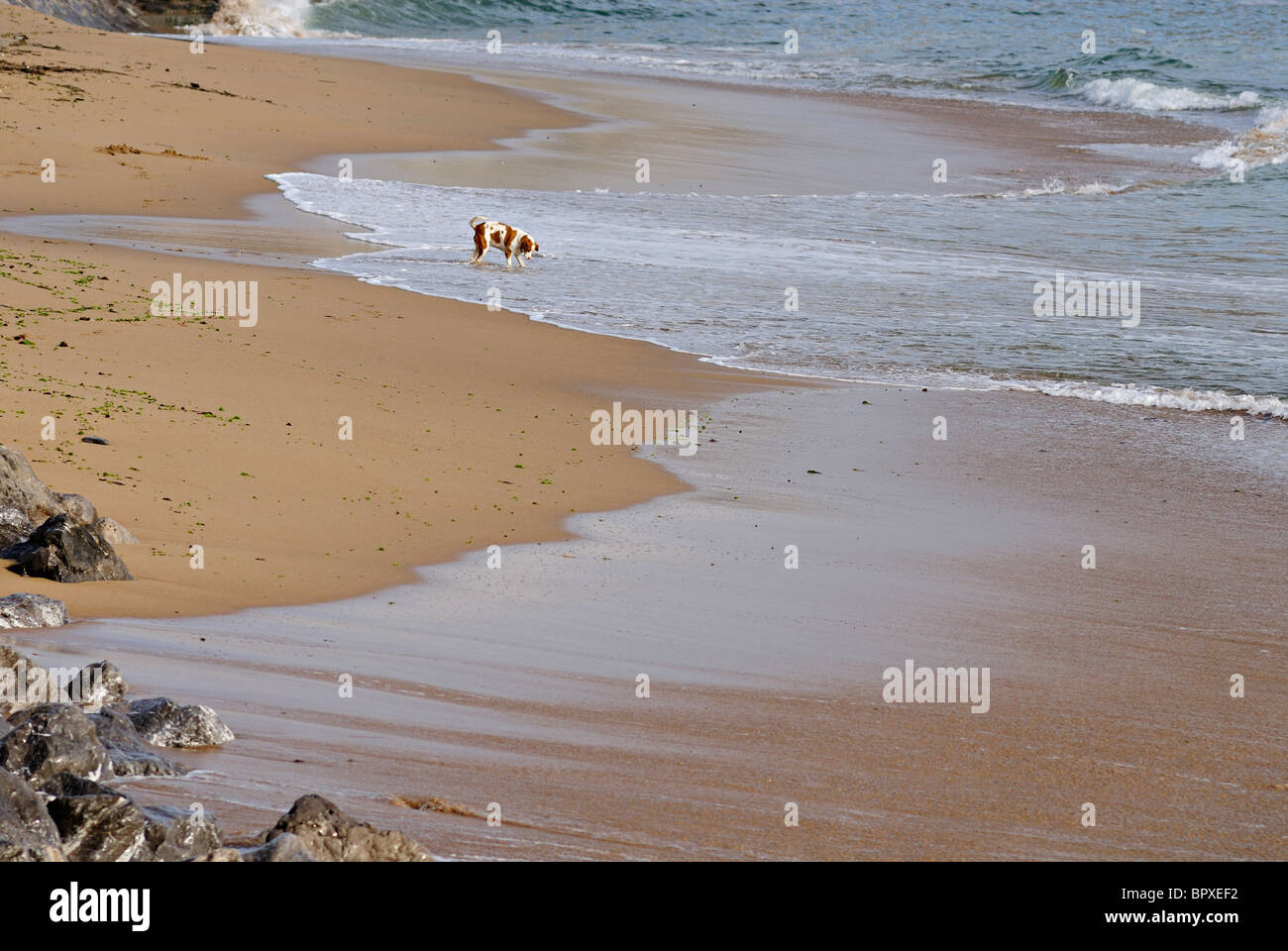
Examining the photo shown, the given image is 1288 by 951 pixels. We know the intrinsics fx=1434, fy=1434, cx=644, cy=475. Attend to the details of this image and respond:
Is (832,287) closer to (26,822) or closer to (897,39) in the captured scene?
(26,822)

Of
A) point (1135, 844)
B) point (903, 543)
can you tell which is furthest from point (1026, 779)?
point (903, 543)

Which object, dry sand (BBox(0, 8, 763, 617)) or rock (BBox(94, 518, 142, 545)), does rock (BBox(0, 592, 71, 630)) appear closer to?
dry sand (BBox(0, 8, 763, 617))

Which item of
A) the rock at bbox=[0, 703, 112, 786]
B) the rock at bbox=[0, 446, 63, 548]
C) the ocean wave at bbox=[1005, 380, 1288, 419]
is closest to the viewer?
the rock at bbox=[0, 703, 112, 786]

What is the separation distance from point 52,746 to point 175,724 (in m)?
0.58

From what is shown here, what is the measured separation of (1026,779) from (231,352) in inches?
267

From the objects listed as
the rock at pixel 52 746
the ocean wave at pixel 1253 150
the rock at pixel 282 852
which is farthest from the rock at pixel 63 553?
the ocean wave at pixel 1253 150

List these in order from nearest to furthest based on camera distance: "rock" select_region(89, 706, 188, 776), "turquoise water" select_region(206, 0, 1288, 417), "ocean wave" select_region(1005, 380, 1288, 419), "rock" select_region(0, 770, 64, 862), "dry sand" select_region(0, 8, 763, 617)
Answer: "rock" select_region(0, 770, 64, 862), "rock" select_region(89, 706, 188, 776), "dry sand" select_region(0, 8, 763, 617), "ocean wave" select_region(1005, 380, 1288, 419), "turquoise water" select_region(206, 0, 1288, 417)

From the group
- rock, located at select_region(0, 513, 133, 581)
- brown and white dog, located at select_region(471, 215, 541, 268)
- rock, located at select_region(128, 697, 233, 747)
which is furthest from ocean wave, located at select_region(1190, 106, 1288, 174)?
rock, located at select_region(128, 697, 233, 747)

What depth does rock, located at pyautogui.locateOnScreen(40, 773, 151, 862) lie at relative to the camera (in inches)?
132

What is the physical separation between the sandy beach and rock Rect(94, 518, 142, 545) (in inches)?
8.5

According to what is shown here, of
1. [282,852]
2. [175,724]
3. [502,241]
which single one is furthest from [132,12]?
[282,852]

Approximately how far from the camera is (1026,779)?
467 cm

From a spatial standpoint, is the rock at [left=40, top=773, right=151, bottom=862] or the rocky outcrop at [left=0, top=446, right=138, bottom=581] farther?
the rocky outcrop at [left=0, top=446, right=138, bottom=581]
